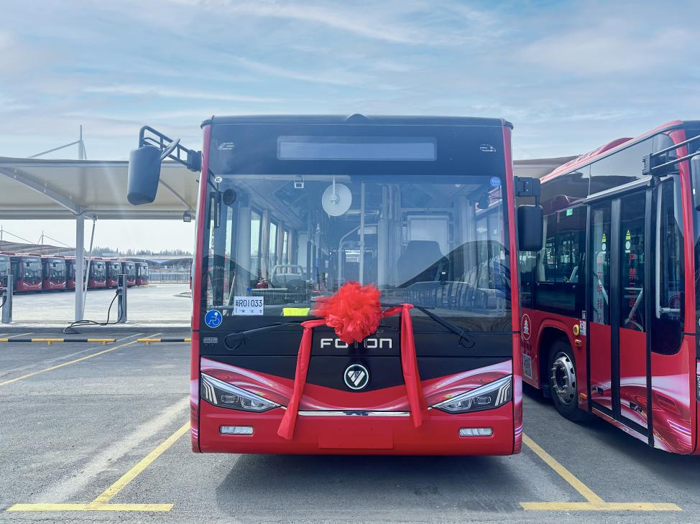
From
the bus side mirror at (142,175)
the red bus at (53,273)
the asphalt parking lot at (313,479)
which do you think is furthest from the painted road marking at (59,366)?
the red bus at (53,273)

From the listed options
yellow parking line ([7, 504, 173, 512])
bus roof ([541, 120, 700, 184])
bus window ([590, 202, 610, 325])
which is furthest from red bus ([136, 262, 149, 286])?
bus window ([590, 202, 610, 325])

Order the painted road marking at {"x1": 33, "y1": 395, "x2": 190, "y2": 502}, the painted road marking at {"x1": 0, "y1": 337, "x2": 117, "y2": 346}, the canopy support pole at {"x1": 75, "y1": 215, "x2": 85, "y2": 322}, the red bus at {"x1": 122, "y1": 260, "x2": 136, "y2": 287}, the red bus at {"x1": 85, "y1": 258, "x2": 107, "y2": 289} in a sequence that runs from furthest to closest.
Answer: the red bus at {"x1": 122, "y1": 260, "x2": 136, "y2": 287}
the red bus at {"x1": 85, "y1": 258, "x2": 107, "y2": 289}
the canopy support pole at {"x1": 75, "y1": 215, "x2": 85, "y2": 322}
the painted road marking at {"x1": 0, "y1": 337, "x2": 117, "y2": 346}
the painted road marking at {"x1": 33, "y1": 395, "x2": 190, "y2": 502}

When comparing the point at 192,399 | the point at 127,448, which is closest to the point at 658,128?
the point at 192,399

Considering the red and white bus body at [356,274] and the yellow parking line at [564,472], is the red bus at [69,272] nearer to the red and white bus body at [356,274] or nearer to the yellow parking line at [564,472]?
the red and white bus body at [356,274]

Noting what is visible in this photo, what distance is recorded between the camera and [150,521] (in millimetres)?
4094

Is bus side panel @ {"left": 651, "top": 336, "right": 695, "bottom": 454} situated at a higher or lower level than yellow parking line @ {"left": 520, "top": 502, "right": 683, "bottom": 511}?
higher

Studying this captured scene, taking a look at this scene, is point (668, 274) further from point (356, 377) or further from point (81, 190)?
point (81, 190)

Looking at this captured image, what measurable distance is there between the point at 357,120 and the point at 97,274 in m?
A: 49.4

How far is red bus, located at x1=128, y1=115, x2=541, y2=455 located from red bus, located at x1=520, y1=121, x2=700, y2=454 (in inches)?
45.8

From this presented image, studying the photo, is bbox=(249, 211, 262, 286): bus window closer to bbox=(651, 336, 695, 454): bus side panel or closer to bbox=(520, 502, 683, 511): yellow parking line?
bbox=(520, 502, 683, 511): yellow parking line

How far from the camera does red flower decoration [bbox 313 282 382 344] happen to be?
4.23 metres

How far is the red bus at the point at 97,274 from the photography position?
48188 mm

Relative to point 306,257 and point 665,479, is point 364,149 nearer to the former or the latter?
point 306,257

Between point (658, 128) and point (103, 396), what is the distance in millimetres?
7504
